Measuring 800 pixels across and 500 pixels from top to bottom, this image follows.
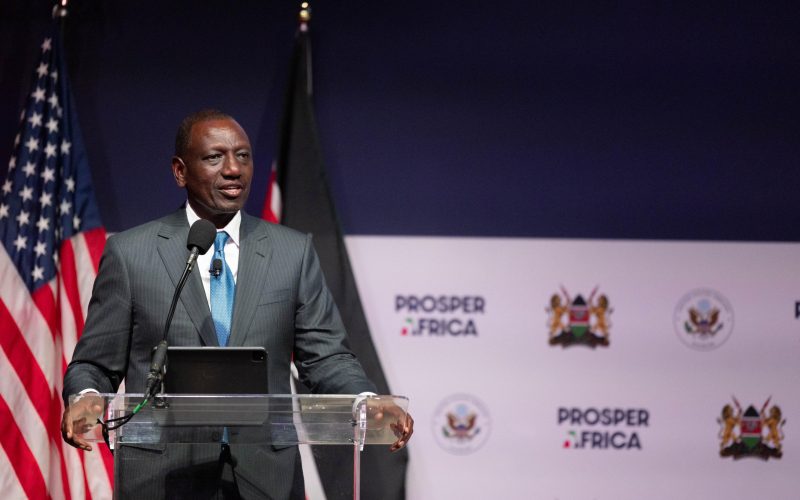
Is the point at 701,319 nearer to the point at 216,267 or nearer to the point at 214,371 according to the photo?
the point at 216,267

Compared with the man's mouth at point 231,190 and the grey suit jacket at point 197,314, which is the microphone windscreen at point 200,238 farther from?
the man's mouth at point 231,190

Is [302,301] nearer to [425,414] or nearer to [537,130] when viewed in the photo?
[425,414]

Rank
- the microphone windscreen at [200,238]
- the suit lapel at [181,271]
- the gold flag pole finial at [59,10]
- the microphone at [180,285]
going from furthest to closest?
the gold flag pole finial at [59,10] → the suit lapel at [181,271] → the microphone windscreen at [200,238] → the microphone at [180,285]

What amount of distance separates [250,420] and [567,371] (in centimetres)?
279

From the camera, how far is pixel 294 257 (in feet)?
10.2

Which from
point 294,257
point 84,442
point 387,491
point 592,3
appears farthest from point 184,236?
point 592,3

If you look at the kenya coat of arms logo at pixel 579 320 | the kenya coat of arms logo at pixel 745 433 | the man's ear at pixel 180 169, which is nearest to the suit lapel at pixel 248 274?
the man's ear at pixel 180 169

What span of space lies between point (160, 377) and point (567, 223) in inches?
116

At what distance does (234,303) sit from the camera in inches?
113

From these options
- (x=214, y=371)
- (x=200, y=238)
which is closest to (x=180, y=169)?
(x=200, y=238)

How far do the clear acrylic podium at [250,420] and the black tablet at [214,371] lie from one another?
0.26 feet

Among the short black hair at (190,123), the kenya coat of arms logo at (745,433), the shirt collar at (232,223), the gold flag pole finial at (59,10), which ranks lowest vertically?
the kenya coat of arms logo at (745,433)

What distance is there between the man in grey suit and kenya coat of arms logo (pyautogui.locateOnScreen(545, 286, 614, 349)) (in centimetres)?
195

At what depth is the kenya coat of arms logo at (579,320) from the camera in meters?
4.89
